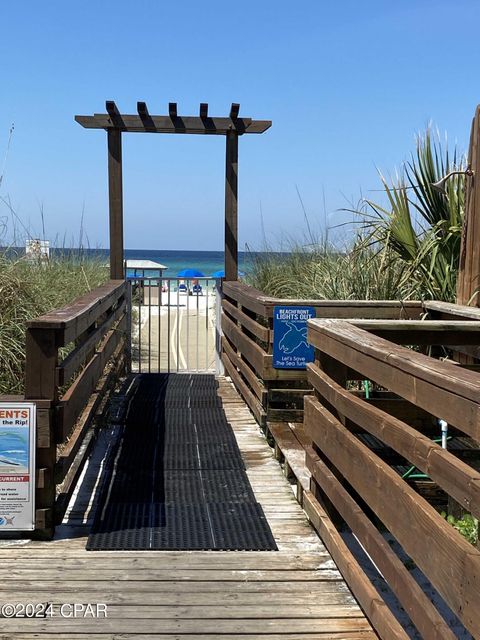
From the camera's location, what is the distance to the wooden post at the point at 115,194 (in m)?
8.80

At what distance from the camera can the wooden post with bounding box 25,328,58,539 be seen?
3.68 metres

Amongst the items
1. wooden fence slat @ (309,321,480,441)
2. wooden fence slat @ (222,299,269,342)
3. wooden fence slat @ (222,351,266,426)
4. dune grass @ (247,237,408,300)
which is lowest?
wooden fence slat @ (222,351,266,426)

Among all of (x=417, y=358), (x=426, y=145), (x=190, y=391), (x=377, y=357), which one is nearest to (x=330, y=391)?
(x=377, y=357)

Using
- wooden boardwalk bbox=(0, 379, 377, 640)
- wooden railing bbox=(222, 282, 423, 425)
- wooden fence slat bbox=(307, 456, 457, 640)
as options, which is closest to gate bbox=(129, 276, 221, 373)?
wooden railing bbox=(222, 282, 423, 425)

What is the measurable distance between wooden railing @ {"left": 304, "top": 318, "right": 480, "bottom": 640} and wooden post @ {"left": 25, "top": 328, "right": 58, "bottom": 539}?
136cm

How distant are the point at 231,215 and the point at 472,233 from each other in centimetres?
477

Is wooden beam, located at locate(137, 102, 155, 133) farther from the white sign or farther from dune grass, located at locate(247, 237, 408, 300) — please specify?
the white sign

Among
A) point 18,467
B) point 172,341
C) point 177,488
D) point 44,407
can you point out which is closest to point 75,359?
point 44,407

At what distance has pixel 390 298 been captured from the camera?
6.33 m

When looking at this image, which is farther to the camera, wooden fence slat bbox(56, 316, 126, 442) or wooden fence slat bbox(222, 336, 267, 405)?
wooden fence slat bbox(222, 336, 267, 405)

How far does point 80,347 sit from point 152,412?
245 cm

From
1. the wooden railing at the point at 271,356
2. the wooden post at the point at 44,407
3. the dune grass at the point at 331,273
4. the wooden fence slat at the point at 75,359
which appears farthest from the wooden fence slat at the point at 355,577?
the dune grass at the point at 331,273

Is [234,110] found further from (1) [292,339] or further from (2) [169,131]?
(1) [292,339]

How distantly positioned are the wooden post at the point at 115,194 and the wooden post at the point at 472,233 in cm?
491
